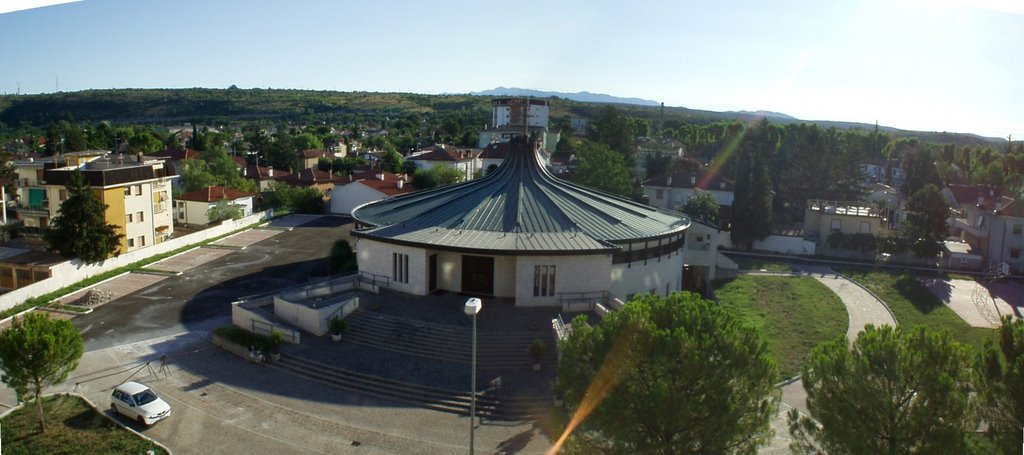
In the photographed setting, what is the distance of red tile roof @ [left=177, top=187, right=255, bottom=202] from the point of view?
54500 millimetres

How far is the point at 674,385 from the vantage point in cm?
1297

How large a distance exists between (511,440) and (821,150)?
57823mm

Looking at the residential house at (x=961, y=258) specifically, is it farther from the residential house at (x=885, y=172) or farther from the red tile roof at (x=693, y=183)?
the residential house at (x=885, y=172)

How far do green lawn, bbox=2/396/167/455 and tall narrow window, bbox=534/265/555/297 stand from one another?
50.6 feet

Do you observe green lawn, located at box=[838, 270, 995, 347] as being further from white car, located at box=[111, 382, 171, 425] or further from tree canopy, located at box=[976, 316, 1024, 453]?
white car, located at box=[111, 382, 171, 425]

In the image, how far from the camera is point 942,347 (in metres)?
12.6

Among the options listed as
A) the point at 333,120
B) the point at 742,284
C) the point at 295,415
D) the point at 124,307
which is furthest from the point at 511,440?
the point at 333,120

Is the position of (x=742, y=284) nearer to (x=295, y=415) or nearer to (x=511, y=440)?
(x=511, y=440)

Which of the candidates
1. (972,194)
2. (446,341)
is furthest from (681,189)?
(446,341)

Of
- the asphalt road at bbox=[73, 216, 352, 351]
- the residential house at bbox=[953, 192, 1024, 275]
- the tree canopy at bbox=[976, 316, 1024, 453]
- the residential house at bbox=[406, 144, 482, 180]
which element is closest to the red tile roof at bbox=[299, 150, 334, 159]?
the residential house at bbox=[406, 144, 482, 180]

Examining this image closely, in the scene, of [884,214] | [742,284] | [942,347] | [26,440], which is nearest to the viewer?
[942,347]

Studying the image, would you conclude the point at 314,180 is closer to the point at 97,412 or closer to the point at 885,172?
the point at 97,412

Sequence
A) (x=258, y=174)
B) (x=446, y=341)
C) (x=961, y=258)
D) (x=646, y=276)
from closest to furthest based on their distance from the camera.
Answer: (x=446, y=341), (x=646, y=276), (x=961, y=258), (x=258, y=174)

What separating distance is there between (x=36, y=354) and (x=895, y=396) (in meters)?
21.1
